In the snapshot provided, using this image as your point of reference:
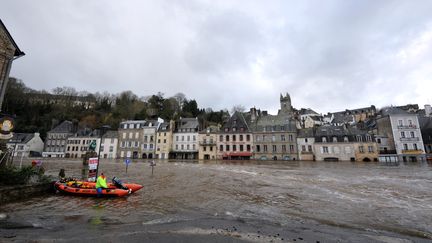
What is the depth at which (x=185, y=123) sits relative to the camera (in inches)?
1827

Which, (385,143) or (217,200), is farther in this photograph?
(385,143)

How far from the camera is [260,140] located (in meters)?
40.4

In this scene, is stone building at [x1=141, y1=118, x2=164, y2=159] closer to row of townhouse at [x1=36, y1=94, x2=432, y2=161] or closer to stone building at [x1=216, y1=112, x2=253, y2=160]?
row of townhouse at [x1=36, y1=94, x2=432, y2=161]

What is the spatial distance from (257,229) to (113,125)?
55.0 m

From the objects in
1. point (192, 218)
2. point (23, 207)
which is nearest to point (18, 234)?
point (23, 207)

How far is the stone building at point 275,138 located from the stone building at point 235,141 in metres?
1.40

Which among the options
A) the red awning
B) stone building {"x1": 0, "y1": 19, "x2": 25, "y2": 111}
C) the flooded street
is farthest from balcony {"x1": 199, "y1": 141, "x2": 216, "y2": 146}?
stone building {"x1": 0, "y1": 19, "x2": 25, "y2": 111}

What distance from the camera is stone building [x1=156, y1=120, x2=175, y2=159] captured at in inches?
1721

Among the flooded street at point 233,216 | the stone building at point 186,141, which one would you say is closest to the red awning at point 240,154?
the stone building at point 186,141

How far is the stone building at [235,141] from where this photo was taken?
134 ft

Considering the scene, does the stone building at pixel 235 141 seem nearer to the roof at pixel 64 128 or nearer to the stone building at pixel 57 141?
the stone building at pixel 57 141

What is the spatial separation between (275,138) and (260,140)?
289 centimetres

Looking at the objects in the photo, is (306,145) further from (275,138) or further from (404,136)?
(404,136)

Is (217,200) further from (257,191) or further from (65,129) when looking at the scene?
(65,129)
